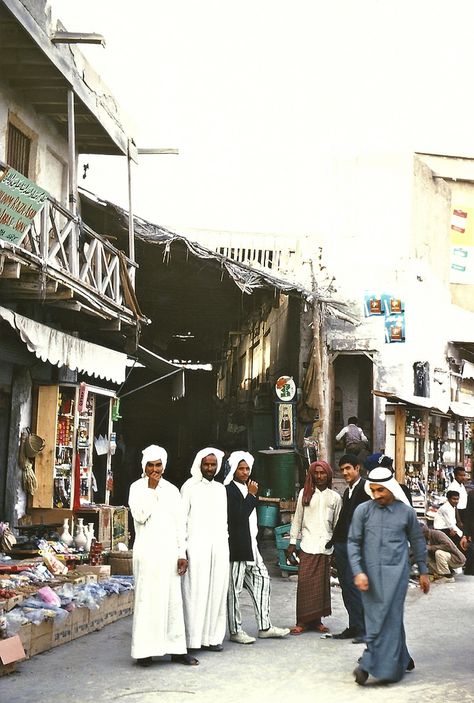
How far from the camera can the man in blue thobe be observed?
648 cm

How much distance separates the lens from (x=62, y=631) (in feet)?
25.5

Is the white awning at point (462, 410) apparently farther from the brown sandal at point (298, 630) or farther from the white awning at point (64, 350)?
the brown sandal at point (298, 630)

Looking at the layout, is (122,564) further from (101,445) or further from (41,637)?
(101,445)

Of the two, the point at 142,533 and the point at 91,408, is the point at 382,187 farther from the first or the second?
the point at 142,533

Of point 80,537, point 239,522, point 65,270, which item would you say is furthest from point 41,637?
point 65,270

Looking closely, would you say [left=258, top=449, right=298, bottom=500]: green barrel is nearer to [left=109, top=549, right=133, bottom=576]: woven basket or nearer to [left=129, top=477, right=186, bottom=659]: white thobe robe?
[left=109, top=549, right=133, bottom=576]: woven basket

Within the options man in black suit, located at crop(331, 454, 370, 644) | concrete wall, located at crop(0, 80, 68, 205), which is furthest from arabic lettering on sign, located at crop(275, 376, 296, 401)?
man in black suit, located at crop(331, 454, 370, 644)

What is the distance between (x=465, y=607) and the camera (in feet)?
34.3

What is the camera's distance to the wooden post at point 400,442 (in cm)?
1551

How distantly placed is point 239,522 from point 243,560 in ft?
1.12

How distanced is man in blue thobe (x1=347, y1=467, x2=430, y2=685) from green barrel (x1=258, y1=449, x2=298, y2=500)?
920 centimetres

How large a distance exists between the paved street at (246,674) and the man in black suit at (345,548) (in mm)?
228

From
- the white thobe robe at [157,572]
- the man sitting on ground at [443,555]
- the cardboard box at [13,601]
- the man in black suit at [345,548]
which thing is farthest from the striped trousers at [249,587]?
the man sitting on ground at [443,555]

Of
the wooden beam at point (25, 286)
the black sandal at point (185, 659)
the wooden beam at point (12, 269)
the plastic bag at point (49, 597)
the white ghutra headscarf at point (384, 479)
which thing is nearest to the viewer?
the white ghutra headscarf at point (384, 479)
